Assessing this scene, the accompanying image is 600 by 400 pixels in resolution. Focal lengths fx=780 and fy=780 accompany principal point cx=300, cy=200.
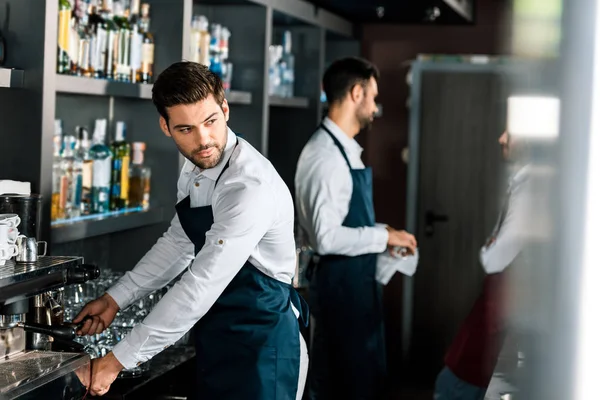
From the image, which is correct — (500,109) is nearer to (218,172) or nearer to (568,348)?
(218,172)

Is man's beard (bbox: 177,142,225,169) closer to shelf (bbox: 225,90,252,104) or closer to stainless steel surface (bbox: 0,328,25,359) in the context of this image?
stainless steel surface (bbox: 0,328,25,359)

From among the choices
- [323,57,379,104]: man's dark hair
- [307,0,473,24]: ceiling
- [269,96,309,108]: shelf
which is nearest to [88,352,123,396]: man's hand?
[323,57,379,104]: man's dark hair

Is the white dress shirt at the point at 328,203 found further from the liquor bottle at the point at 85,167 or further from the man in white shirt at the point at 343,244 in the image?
the liquor bottle at the point at 85,167

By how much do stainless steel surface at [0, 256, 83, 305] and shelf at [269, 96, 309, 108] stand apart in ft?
6.58

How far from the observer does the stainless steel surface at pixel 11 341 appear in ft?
4.88

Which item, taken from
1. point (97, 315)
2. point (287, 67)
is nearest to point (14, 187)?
point (97, 315)

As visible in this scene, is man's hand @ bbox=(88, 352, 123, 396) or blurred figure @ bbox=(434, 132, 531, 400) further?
blurred figure @ bbox=(434, 132, 531, 400)

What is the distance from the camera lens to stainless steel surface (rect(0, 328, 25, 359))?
4.88 ft

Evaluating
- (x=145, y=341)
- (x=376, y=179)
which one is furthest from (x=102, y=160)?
(x=376, y=179)

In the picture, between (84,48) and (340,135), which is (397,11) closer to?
(340,135)

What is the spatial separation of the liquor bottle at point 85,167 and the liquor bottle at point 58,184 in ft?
0.23

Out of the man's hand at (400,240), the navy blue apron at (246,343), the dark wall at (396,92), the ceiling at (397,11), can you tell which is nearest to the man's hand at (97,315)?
the navy blue apron at (246,343)

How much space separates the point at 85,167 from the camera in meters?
2.33

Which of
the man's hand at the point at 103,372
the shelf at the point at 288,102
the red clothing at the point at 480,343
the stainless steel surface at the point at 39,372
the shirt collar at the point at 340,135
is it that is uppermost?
the shelf at the point at 288,102
